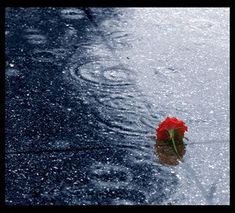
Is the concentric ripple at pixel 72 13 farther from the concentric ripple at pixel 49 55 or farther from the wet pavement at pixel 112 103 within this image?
the concentric ripple at pixel 49 55

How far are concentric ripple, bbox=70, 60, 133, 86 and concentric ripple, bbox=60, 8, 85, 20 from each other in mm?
1055

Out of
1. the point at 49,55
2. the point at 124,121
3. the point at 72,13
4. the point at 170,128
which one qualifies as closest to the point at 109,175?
the point at 170,128

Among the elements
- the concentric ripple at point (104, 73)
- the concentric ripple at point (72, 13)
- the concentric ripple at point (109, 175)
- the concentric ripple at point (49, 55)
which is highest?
the concentric ripple at point (109, 175)

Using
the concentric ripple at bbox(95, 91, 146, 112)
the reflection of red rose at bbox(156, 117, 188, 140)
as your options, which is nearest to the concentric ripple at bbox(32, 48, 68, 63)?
the concentric ripple at bbox(95, 91, 146, 112)

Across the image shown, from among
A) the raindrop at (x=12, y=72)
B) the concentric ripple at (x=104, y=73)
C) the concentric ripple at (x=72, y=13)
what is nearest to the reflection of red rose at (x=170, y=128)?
the concentric ripple at (x=104, y=73)

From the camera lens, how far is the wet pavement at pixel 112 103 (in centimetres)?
231

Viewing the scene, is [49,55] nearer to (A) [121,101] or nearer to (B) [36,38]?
(B) [36,38]

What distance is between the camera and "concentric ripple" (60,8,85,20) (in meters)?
4.44

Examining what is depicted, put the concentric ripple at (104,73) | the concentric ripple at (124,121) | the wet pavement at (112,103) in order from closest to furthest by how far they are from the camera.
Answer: the wet pavement at (112,103)
the concentric ripple at (124,121)
the concentric ripple at (104,73)

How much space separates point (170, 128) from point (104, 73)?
1.03 metres

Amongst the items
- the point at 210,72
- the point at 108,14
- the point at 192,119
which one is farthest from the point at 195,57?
the point at 108,14

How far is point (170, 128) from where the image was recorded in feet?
8.25

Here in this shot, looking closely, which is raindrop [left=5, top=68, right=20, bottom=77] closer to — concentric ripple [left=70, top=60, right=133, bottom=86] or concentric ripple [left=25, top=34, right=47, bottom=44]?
concentric ripple [left=70, top=60, right=133, bottom=86]
